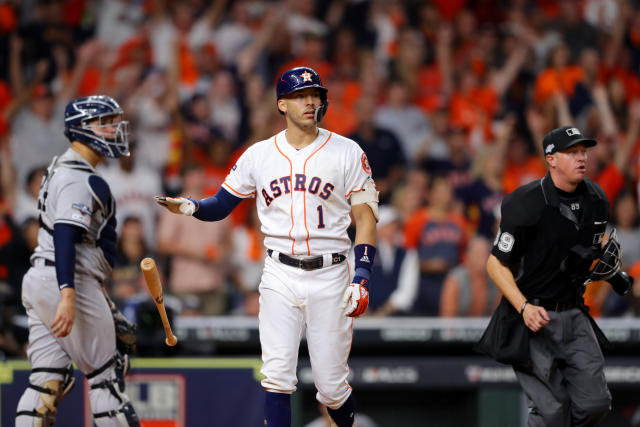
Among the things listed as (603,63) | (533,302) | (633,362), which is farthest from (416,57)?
(533,302)

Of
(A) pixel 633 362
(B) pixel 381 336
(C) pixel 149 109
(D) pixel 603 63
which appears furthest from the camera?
(D) pixel 603 63

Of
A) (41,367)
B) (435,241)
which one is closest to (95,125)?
(41,367)

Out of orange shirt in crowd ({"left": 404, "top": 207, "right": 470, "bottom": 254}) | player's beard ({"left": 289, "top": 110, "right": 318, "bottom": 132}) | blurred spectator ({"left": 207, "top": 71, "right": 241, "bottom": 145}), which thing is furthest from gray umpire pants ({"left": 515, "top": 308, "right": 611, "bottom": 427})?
blurred spectator ({"left": 207, "top": 71, "right": 241, "bottom": 145})

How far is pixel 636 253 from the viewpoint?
8297mm

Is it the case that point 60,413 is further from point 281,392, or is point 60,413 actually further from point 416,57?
point 416,57

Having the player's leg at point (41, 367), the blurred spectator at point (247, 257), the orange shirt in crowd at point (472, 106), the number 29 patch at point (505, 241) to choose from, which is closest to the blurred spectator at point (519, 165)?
the orange shirt in crowd at point (472, 106)

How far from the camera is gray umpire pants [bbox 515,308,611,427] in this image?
4570mm

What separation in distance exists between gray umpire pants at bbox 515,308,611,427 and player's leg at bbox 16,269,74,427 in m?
2.60

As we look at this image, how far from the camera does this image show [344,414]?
15.3 ft

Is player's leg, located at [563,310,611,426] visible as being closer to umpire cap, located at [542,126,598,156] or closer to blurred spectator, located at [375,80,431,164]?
umpire cap, located at [542,126,598,156]

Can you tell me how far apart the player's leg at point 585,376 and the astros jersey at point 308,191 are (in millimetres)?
1362

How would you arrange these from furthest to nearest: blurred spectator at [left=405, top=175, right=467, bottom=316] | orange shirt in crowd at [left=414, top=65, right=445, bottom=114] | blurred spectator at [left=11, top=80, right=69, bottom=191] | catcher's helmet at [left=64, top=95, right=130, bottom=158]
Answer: orange shirt in crowd at [left=414, top=65, right=445, bottom=114] → blurred spectator at [left=11, top=80, right=69, bottom=191] → blurred spectator at [left=405, top=175, right=467, bottom=316] → catcher's helmet at [left=64, top=95, right=130, bottom=158]

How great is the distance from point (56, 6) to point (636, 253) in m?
6.90

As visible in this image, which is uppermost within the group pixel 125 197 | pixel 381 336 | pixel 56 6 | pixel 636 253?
pixel 56 6
